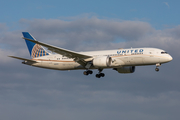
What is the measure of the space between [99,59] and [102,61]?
77cm

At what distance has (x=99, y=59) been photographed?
48.9 meters

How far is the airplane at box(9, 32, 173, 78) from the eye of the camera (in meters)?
47.9

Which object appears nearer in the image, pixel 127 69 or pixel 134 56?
pixel 134 56

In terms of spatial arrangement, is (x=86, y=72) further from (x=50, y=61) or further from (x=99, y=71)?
(x=50, y=61)

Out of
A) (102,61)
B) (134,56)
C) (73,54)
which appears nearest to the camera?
(134,56)

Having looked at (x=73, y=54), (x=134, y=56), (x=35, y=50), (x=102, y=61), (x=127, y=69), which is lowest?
(x=127, y=69)

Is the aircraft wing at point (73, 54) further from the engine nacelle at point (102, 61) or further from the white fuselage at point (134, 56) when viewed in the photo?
the engine nacelle at point (102, 61)

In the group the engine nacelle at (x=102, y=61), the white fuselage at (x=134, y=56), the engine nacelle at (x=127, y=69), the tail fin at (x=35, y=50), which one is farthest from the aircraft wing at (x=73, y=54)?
the tail fin at (x=35, y=50)

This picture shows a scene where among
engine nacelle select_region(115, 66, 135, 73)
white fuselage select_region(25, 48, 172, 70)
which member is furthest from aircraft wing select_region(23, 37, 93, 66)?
engine nacelle select_region(115, 66, 135, 73)

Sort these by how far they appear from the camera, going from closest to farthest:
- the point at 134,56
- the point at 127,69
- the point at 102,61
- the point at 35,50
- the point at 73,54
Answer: the point at 134,56
the point at 102,61
the point at 73,54
the point at 127,69
the point at 35,50

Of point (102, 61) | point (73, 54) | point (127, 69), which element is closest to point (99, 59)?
point (102, 61)

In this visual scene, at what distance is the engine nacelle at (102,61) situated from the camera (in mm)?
48312

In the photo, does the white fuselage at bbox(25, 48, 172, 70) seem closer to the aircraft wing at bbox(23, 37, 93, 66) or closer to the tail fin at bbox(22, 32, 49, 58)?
the aircraft wing at bbox(23, 37, 93, 66)

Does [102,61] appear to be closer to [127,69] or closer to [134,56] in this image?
[134,56]
